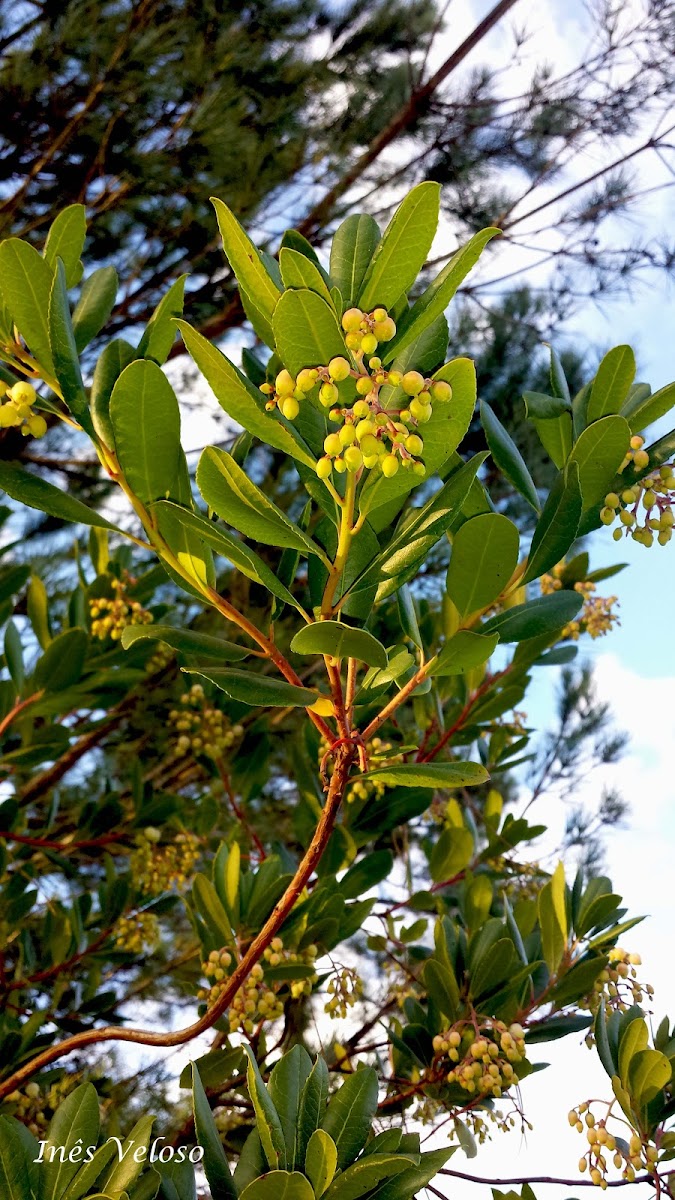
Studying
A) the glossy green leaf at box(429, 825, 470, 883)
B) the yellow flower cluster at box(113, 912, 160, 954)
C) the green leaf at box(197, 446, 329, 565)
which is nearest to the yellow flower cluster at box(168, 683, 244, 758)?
the yellow flower cluster at box(113, 912, 160, 954)

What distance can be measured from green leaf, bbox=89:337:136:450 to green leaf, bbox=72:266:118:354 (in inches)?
2.7

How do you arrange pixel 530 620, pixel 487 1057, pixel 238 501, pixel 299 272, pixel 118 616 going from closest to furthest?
pixel 299 272
pixel 238 501
pixel 530 620
pixel 487 1057
pixel 118 616

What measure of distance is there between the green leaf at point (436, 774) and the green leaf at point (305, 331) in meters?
0.35

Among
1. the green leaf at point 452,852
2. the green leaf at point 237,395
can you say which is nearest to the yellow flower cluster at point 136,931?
the green leaf at point 452,852

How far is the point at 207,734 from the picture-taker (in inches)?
78.6

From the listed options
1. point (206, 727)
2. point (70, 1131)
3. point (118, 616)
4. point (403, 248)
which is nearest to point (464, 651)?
point (403, 248)

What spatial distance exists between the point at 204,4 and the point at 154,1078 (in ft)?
14.1

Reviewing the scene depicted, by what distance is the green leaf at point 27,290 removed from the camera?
0.90 meters

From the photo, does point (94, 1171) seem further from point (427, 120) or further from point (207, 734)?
point (427, 120)

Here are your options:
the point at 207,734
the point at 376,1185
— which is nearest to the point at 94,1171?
the point at 376,1185

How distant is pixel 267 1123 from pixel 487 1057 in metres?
0.47

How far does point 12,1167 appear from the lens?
0.99 meters

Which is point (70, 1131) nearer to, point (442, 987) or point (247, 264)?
point (442, 987)

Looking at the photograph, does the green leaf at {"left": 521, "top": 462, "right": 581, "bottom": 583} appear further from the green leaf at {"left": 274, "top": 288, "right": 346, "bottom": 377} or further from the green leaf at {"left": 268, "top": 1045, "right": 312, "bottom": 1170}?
the green leaf at {"left": 268, "top": 1045, "right": 312, "bottom": 1170}
